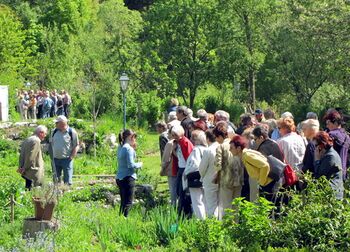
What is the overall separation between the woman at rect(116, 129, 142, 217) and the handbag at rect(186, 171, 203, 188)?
3.55 feet

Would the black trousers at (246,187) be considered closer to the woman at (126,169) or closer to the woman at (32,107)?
the woman at (126,169)

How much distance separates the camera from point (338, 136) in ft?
35.5

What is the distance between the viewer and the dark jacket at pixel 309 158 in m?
10.2

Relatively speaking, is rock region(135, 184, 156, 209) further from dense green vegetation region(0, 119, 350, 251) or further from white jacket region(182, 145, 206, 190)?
white jacket region(182, 145, 206, 190)

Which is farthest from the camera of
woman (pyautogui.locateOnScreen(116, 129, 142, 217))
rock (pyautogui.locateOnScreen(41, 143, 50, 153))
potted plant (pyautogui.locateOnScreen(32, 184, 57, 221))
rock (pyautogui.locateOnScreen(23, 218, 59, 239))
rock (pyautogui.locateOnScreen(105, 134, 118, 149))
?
rock (pyautogui.locateOnScreen(105, 134, 118, 149))

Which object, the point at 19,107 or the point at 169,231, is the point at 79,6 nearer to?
the point at 19,107

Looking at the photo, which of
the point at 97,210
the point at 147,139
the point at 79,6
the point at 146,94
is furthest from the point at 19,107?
the point at 79,6

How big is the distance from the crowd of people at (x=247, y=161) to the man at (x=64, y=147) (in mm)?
3020

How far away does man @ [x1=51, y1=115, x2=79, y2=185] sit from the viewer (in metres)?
15.1

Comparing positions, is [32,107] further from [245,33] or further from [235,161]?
[235,161]

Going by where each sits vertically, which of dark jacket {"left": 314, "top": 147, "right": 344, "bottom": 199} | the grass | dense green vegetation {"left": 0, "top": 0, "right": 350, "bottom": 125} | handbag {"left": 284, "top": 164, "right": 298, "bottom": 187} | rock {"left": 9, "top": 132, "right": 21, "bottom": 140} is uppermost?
dense green vegetation {"left": 0, "top": 0, "right": 350, "bottom": 125}

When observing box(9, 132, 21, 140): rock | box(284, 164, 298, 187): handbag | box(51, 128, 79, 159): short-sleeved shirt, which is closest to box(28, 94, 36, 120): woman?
box(9, 132, 21, 140): rock

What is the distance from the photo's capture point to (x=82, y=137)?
23.7 m

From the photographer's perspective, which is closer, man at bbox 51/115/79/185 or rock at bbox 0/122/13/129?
man at bbox 51/115/79/185
